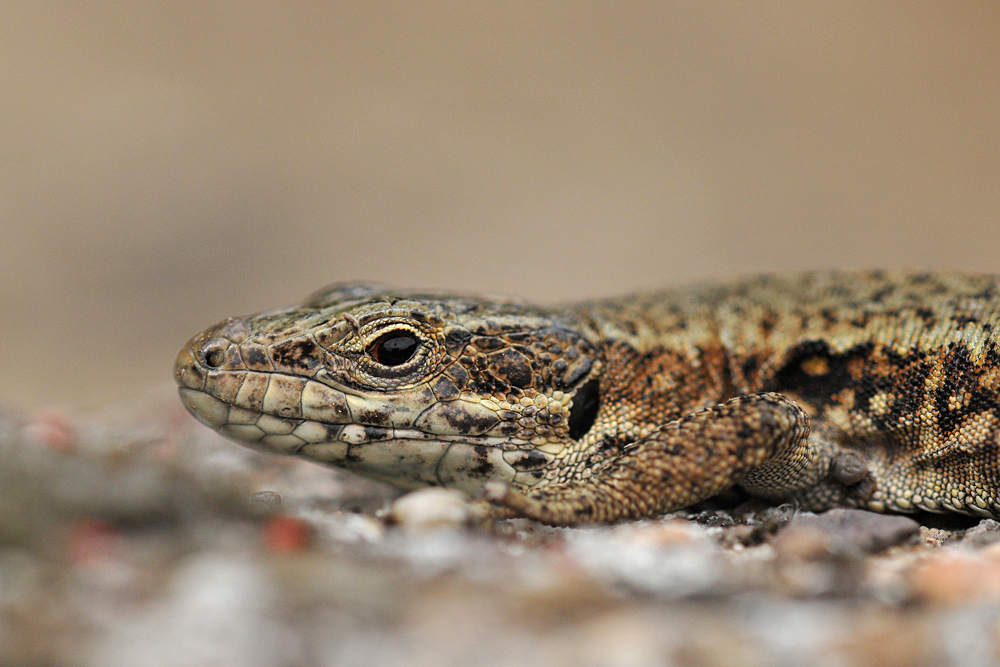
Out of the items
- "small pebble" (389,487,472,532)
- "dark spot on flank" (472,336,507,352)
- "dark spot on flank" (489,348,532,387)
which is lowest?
"small pebble" (389,487,472,532)

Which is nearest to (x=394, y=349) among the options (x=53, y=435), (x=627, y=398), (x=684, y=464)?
(x=627, y=398)

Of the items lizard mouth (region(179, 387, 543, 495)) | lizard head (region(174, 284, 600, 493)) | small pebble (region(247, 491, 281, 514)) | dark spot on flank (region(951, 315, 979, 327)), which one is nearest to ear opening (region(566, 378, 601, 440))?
lizard head (region(174, 284, 600, 493))

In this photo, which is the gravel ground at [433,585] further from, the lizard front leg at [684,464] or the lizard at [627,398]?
the lizard at [627,398]

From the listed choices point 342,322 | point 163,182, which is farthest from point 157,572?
point 163,182

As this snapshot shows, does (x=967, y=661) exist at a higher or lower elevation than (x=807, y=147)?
lower

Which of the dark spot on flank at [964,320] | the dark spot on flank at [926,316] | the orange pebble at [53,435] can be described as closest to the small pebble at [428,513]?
the orange pebble at [53,435]

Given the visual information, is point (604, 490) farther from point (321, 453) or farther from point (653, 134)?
point (653, 134)

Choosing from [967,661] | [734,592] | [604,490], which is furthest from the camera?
[604,490]

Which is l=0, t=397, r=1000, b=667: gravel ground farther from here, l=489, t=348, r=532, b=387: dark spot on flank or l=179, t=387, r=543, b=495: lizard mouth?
l=489, t=348, r=532, b=387: dark spot on flank
